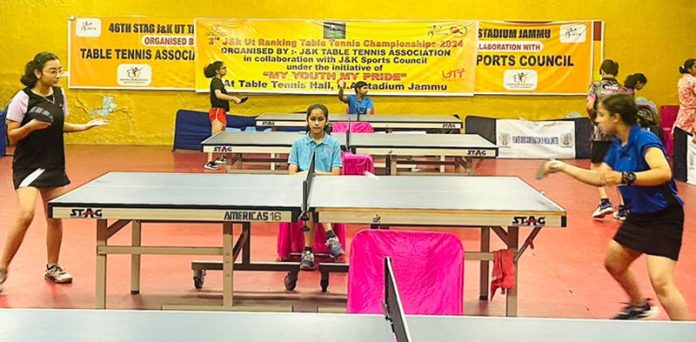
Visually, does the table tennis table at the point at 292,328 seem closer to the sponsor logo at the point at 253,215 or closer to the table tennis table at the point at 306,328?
the table tennis table at the point at 306,328

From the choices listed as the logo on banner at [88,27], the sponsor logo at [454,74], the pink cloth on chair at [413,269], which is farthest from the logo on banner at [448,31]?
the pink cloth on chair at [413,269]

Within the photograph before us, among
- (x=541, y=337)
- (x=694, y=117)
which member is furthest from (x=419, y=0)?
(x=541, y=337)

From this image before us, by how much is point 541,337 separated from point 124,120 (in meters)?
14.2

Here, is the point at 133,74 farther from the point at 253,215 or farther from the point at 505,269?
the point at 505,269

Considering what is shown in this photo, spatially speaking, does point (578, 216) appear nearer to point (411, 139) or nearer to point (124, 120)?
point (411, 139)

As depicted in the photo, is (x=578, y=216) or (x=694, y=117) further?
(x=694, y=117)

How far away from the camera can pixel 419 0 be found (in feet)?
49.7

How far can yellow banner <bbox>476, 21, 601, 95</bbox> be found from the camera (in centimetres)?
1504

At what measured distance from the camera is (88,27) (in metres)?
15.3

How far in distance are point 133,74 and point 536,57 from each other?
7.07 meters

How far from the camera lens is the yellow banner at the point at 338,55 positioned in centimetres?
1517

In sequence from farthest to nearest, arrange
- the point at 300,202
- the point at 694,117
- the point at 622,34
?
the point at 622,34 → the point at 694,117 → the point at 300,202

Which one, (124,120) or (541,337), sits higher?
(124,120)

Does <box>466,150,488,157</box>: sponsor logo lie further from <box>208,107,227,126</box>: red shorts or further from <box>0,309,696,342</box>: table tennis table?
<box>0,309,696,342</box>: table tennis table
